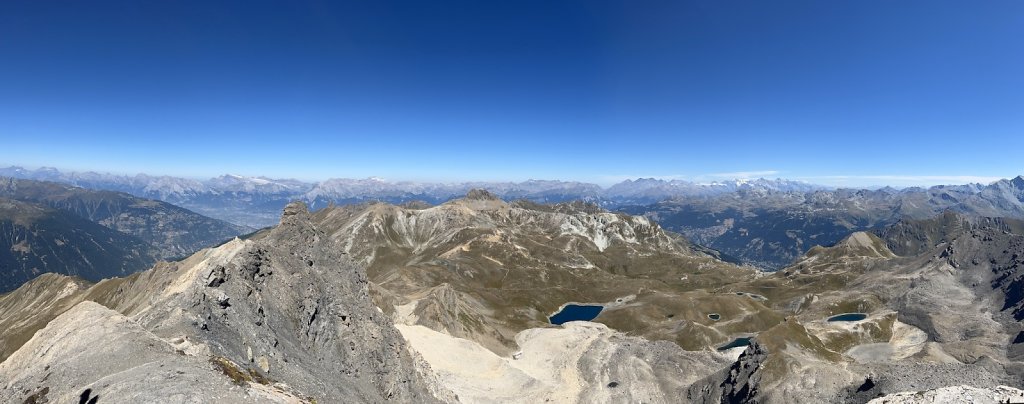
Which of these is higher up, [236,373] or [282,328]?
[236,373]

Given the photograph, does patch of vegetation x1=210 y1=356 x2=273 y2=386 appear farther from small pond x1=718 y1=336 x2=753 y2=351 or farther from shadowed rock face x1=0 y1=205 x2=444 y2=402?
small pond x1=718 y1=336 x2=753 y2=351

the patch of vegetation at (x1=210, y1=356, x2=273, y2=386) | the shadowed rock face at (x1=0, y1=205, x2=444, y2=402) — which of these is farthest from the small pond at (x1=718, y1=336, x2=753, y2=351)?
the patch of vegetation at (x1=210, y1=356, x2=273, y2=386)

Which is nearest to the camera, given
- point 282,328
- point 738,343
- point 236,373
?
point 236,373

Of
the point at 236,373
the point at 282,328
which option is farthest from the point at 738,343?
the point at 236,373

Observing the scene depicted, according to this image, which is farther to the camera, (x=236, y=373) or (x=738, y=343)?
(x=738, y=343)

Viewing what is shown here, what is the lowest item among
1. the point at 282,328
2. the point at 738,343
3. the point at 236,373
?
the point at 738,343

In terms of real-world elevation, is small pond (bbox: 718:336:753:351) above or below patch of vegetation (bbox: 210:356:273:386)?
below

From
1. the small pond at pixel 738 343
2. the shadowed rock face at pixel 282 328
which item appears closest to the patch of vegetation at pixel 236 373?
the shadowed rock face at pixel 282 328

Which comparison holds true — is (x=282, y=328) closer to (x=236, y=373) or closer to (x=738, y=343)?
(x=236, y=373)

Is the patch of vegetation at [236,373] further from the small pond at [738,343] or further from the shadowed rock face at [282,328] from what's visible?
the small pond at [738,343]
